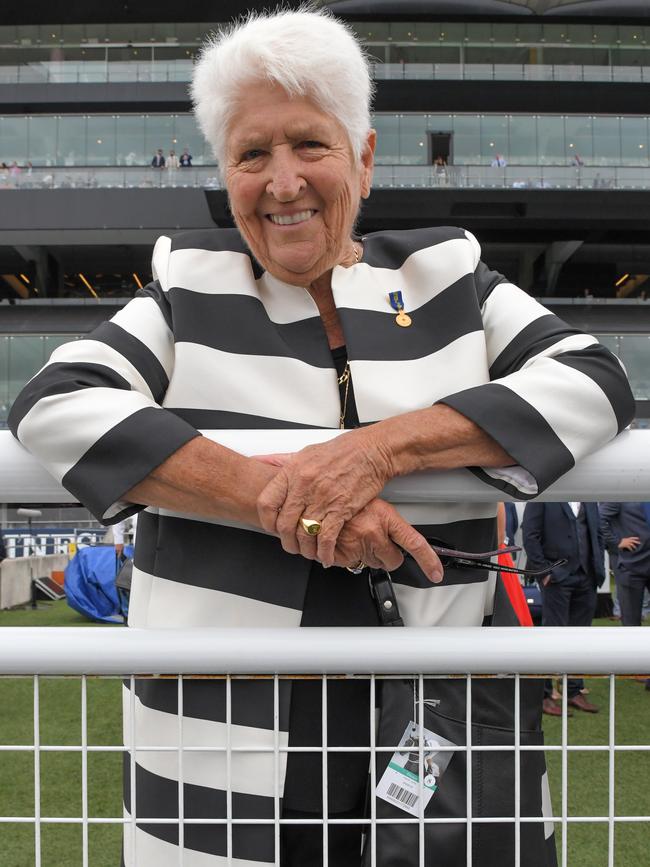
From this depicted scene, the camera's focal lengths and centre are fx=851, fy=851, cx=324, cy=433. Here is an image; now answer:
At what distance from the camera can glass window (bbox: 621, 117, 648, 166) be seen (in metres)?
27.9

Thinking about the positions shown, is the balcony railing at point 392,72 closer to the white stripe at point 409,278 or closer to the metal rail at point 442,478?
the white stripe at point 409,278

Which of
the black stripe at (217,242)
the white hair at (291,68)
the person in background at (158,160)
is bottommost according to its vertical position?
the black stripe at (217,242)

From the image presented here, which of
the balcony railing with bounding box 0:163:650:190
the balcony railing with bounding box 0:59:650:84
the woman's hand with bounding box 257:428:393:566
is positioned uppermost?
the balcony railing with bounding box 0:59:650:84

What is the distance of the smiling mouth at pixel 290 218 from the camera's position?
138 cm

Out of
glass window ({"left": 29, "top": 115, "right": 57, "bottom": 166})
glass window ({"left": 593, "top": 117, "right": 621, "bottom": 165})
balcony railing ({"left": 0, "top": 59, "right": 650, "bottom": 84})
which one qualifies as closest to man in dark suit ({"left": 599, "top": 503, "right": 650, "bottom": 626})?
glass window ({"left": 593, "top": 117, "right": 621, "bottom": 165})

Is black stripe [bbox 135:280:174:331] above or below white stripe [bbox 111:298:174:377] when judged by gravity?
above

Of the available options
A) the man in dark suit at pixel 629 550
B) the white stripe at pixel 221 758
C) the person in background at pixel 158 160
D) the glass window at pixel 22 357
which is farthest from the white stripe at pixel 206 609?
the person in background at pixel 158 160

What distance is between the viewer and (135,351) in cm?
127

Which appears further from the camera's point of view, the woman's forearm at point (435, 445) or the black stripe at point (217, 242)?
the black stripe at point (217, 242)

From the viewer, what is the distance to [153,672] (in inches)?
38.2

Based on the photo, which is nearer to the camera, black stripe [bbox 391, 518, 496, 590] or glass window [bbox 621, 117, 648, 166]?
black stripe [bbox 391, 518, 496, 590]

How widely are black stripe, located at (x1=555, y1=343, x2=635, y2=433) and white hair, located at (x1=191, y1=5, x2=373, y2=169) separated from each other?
1.75 ft

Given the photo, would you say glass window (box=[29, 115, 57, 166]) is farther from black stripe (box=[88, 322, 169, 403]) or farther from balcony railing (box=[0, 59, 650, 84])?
black stripe (box=[88, 322, 169, 403])

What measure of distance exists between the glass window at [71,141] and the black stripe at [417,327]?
29839mm
